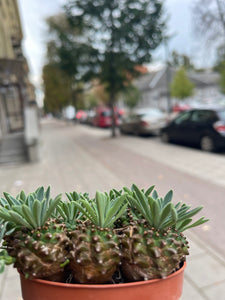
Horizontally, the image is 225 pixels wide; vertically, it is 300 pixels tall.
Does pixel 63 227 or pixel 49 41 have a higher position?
pixel 49 41

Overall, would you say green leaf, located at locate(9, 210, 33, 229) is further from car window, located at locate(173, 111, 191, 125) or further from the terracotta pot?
car window, located at locate(173, 111, 191, 125)

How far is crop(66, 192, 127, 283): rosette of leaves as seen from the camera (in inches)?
39.9

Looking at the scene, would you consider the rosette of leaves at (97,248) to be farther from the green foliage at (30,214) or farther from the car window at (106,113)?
the car window at (106,113)

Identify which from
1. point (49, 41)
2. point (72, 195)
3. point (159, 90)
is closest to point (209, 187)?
point (72, 195)

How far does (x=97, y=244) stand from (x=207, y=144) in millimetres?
9449

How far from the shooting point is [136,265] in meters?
1.04

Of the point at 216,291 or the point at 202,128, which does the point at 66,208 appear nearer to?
the point at 216,291

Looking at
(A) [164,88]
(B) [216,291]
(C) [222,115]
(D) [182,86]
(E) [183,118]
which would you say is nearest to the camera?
(B) [216,291]

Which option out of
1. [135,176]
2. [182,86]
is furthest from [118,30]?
[182,86]

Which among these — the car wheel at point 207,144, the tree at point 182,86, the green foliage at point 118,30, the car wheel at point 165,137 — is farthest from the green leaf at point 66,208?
the tree at point 182,86

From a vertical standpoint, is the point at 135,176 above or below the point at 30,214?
below

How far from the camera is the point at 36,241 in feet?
3.33

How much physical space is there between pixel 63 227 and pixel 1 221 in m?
0.24

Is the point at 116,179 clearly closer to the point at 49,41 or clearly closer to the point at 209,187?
the point at 209,187
